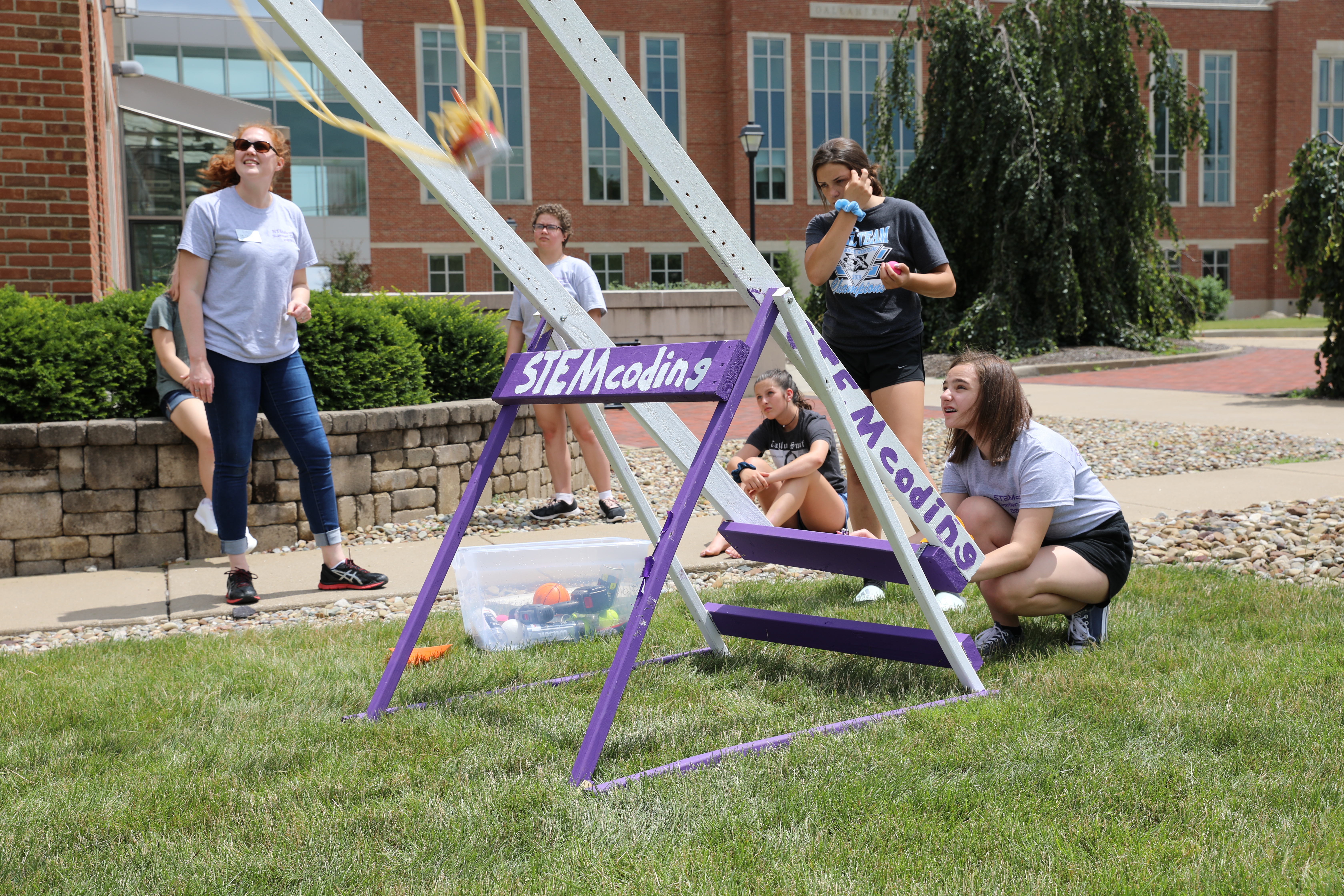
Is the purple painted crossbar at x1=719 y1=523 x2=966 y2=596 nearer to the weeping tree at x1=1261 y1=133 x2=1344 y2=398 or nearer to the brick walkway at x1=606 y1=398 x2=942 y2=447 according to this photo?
the brick walkway at x1=606 y1=398 x2=942 y2=447

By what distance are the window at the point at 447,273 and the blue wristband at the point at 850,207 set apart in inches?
1294

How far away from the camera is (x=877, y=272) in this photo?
4.33 meters

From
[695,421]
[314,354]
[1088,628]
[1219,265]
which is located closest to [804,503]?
[1088,628]

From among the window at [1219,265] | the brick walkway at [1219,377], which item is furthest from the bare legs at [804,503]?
the window at [1219,265]

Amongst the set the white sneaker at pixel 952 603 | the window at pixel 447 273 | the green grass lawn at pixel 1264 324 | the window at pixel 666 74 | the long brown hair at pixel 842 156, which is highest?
the window at pixel 666 74

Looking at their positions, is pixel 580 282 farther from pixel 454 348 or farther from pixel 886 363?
pixel 886 363

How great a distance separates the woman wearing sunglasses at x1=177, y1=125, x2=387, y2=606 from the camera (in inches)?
176

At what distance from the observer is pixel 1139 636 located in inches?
148

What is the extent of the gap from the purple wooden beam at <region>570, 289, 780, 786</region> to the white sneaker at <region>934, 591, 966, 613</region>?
1.84 meters

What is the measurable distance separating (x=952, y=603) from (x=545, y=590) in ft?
5.16

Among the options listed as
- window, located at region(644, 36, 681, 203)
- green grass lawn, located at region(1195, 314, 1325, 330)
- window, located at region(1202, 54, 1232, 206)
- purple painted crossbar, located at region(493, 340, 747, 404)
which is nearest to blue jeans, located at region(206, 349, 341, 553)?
purple painted crossbar, located at region(493, 340, 747, 404)

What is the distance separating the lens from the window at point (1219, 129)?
4116cm

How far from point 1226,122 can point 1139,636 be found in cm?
4416

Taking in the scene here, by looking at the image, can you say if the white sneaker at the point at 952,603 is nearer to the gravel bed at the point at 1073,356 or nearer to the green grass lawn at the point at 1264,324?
the gravel bed at the point at 1073,356
